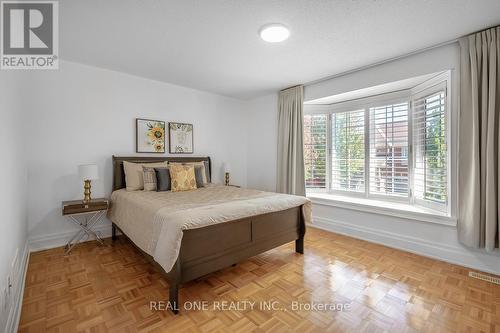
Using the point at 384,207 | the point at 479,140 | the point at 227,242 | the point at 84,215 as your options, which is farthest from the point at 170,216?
the point at 479,140

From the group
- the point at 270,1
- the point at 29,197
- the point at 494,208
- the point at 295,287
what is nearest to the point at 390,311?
the point at 295,287

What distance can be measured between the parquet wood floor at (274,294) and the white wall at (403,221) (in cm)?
18

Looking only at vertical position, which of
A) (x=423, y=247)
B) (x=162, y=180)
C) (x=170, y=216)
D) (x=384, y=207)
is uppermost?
(x=162, y=180)

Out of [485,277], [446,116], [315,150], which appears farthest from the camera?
[315,150]

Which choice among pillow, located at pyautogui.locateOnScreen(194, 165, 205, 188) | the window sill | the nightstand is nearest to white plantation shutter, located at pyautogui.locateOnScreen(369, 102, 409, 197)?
the window sill

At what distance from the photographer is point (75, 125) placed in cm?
316

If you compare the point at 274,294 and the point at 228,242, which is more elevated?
the point at 228,242

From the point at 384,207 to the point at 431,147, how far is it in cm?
97

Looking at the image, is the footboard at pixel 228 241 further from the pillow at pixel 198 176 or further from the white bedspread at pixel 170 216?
the pillow at pixel 198 176

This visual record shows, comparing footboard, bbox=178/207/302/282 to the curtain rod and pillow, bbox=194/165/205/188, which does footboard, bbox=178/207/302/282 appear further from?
the curtain rod

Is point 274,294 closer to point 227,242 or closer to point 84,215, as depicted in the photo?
point 227,242

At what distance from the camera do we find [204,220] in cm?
188

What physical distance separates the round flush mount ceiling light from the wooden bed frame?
73.0 inches

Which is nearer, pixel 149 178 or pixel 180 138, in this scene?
pixel 149 178
